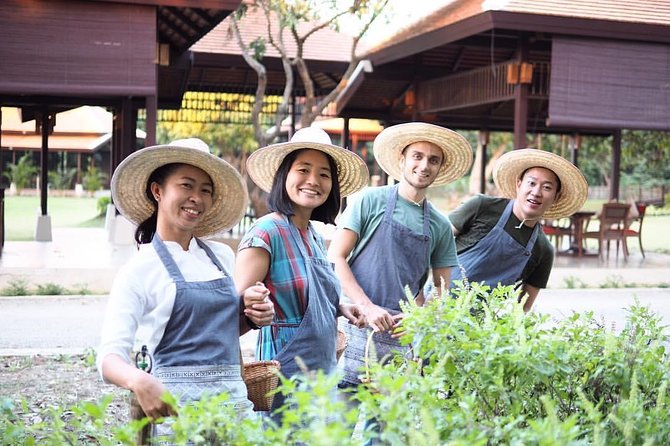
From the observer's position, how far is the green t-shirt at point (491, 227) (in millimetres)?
4836

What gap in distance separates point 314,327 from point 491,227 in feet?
5.64

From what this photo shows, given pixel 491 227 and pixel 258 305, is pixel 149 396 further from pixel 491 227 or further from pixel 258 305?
pixel 491 227

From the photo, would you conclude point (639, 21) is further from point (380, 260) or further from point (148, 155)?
point (148, 155)

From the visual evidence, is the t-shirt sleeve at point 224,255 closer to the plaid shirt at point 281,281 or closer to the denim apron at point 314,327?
the plaid shirt at point 281,281

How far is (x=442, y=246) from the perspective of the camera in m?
4.46

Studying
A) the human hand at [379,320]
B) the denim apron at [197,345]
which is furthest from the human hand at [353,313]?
the denim apron at [197,345]

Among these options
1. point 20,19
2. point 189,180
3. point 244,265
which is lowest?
point 244,265

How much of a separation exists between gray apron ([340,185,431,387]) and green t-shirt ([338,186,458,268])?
0.03m

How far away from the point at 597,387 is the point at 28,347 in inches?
276

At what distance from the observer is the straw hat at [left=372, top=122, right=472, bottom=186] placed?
4574mm

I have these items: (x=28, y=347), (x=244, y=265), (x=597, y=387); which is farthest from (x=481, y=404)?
(x=28, y=347)

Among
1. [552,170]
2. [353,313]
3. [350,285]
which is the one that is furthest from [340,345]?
[552,170]

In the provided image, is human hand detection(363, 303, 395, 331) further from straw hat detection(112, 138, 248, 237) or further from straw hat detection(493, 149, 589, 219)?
straw hat detection(493, 149, 589, 219)

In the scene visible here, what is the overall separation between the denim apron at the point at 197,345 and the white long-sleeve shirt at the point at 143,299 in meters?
0.03
